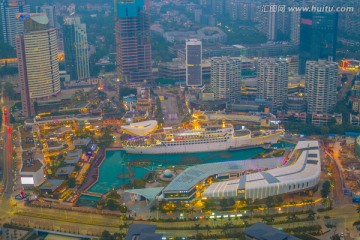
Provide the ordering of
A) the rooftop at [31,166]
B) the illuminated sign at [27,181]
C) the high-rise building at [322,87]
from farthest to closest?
the high-rise building at [322,87] < the rooftop at [31,166] < the illuminated sign at [27,181]

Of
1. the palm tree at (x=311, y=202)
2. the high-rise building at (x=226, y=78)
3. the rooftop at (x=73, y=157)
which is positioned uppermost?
the high-rise building at (x=226, y=78)

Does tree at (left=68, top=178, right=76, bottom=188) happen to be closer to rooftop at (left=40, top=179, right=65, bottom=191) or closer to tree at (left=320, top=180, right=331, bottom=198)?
rooftop at (left=40, top=179, right=65, bottom=191)

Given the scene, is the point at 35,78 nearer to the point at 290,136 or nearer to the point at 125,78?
the point at 125,78

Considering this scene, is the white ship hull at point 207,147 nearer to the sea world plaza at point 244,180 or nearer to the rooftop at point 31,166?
the sea world plaza at point 244,180

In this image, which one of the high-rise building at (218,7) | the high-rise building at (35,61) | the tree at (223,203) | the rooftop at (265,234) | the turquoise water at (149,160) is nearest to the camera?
the rooftop at (265,234)

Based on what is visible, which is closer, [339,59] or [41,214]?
[41,214]

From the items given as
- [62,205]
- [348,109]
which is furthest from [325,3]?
[62,205]

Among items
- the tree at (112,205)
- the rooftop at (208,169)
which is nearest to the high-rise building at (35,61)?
the rooftop at (208,169)

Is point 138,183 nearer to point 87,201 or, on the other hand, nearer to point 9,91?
point 87,201
